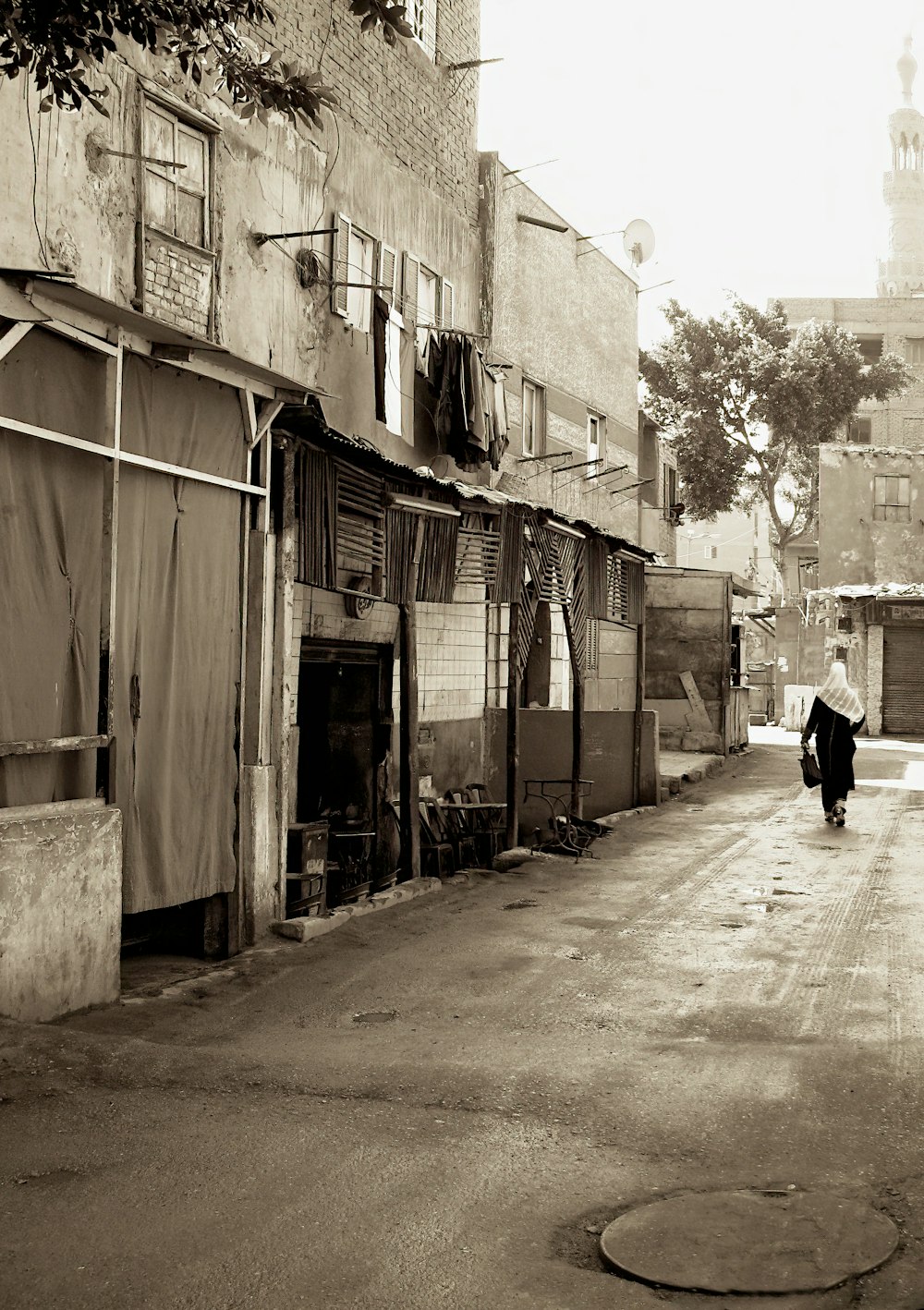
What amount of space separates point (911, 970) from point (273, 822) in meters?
4.55

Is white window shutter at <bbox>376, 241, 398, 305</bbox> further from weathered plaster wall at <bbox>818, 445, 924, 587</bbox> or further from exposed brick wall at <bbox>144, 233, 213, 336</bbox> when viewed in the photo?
weathered plaster wall at <bbox>818, 445, 924, 587</bbox>

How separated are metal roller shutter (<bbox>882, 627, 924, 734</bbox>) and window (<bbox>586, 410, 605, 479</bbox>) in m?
15.6

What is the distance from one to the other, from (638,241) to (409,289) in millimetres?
10210

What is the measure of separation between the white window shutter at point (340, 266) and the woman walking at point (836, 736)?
24.4 ft

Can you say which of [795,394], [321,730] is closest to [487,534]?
[321,730]

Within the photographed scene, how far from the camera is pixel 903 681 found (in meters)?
34.1

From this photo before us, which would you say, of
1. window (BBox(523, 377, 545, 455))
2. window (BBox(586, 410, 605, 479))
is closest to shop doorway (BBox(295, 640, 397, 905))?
window (BBox(523, 377, 545, 455))

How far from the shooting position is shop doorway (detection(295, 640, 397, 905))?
13.3 m

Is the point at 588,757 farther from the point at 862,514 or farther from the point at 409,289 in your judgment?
the point at 862,514

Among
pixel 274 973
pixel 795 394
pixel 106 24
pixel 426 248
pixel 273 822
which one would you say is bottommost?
pixel 274 973

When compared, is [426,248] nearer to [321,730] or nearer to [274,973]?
[321,730]

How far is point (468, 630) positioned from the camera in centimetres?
1623

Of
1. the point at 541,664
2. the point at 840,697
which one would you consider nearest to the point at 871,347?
the point at 541,664

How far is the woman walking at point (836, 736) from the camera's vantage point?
15.4 m
